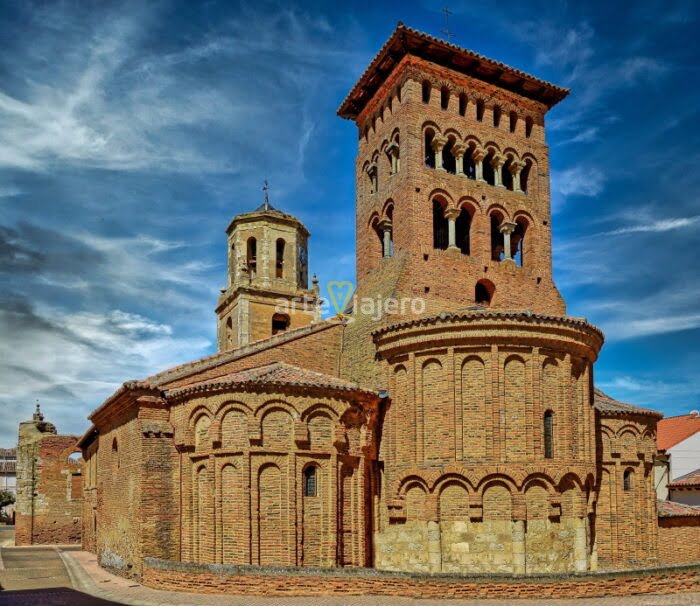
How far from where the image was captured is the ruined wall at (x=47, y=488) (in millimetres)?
34062

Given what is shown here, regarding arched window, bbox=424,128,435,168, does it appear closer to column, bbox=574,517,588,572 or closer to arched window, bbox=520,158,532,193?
arched window, bbox=520,158,532,193

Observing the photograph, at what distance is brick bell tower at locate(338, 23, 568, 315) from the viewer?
23.0m

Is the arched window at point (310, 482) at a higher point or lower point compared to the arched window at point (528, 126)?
lower

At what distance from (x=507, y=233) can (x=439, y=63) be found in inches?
253

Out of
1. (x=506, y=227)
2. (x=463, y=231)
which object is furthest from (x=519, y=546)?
(x=463, y=231)

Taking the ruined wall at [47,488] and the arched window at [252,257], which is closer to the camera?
the ruined wall at [47,488]

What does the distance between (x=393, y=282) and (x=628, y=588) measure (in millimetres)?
10722

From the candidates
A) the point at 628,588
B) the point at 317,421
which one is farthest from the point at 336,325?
the point at 628,588

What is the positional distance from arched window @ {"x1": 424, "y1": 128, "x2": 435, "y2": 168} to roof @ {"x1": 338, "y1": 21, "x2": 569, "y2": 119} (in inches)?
103

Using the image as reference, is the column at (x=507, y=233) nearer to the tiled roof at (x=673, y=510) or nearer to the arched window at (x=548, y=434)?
the arched window at (x=548, y=434)

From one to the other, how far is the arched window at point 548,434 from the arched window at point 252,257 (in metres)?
20.0

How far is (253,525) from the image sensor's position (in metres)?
17.3

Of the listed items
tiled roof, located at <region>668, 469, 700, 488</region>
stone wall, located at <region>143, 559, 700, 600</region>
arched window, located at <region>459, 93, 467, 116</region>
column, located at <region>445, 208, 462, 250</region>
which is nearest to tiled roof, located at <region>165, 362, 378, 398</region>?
stone wall, located at <region>143, 559, 700, 600</region>

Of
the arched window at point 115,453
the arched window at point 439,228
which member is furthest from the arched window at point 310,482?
the arched window at point 439,228
